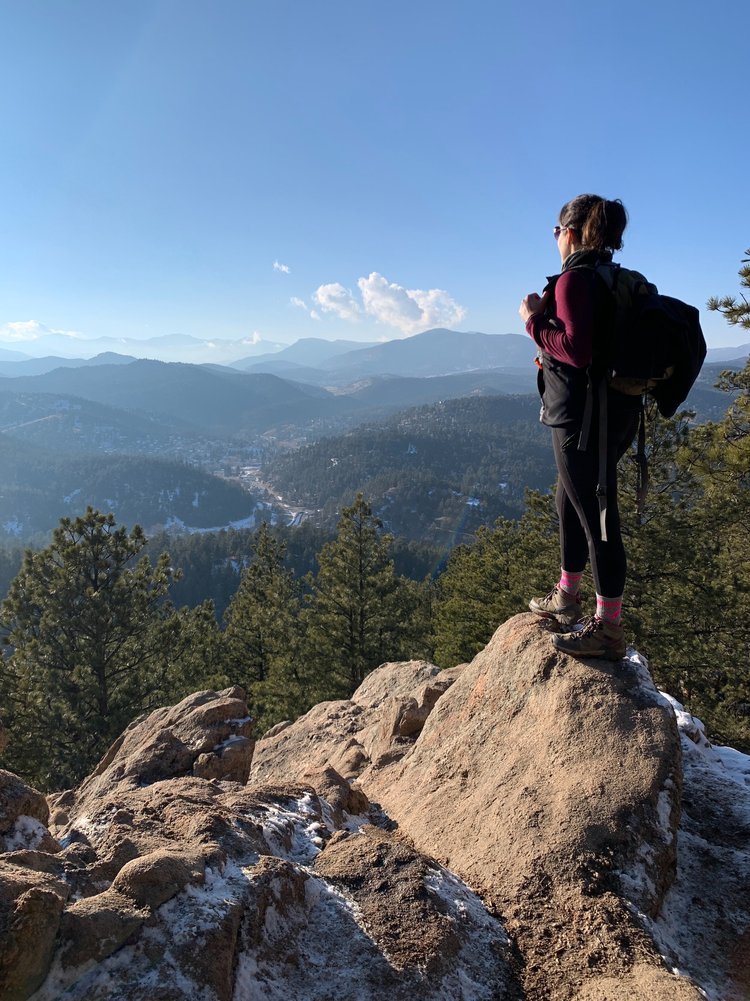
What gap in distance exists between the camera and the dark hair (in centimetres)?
315

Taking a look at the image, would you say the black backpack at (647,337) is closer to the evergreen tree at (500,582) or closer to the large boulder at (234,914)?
the large boulder at (234,914)

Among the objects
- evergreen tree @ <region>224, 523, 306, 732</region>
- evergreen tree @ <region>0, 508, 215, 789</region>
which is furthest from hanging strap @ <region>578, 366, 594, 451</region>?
evergreen tree @ <region>224, 523, 306, 732</region>

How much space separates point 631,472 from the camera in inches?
483

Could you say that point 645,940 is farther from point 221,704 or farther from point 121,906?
point 221,704

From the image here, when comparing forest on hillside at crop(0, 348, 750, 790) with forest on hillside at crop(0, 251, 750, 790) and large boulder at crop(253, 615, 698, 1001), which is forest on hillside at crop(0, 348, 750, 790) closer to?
forest on hillside at crop(0, 251, 750, 790)

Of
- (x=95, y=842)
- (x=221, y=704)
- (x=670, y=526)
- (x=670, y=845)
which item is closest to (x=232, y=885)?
(x=95, y=842)

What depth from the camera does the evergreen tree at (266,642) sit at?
59.7ft

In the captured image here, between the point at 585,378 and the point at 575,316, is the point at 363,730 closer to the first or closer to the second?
the point at 585,378

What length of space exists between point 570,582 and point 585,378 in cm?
166

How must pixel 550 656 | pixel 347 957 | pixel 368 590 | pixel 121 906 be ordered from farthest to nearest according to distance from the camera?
pixel 368 590 → pixel 550 656 → pixel 347 957 → pixel 121 906

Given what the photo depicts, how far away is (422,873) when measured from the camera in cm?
287

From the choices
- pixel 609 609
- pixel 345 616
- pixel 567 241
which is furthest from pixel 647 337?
pixel 345 616

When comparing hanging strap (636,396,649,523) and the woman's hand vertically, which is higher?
the woman's hand

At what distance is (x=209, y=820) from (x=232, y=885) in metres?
0.76
